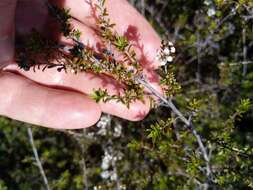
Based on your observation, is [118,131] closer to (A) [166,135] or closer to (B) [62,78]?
(A) [166,135]

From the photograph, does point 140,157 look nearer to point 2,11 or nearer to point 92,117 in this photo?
point 92,117

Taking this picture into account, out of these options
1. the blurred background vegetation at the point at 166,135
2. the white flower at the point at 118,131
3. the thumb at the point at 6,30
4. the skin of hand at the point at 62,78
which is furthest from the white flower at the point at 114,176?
the thumb at the point at 6,30

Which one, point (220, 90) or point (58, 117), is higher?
point (220, 90)

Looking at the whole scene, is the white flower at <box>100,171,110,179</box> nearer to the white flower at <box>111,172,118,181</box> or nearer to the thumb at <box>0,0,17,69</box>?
the white flower at <box>111,172,118,181</box>

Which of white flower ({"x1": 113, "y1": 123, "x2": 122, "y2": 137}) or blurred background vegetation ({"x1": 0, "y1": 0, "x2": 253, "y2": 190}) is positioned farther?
white flower ({"x1": 113, "y1": 123, "x2": 122, "y2": 137})

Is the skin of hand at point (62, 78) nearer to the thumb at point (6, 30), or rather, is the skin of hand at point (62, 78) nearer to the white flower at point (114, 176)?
the thumb at point (6, 30)

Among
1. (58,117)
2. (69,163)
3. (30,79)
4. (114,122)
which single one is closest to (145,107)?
(58,117)

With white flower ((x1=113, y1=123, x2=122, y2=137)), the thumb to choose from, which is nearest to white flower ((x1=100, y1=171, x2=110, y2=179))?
white flower ((x1=113, y1=123, x2=122, y2=137))
